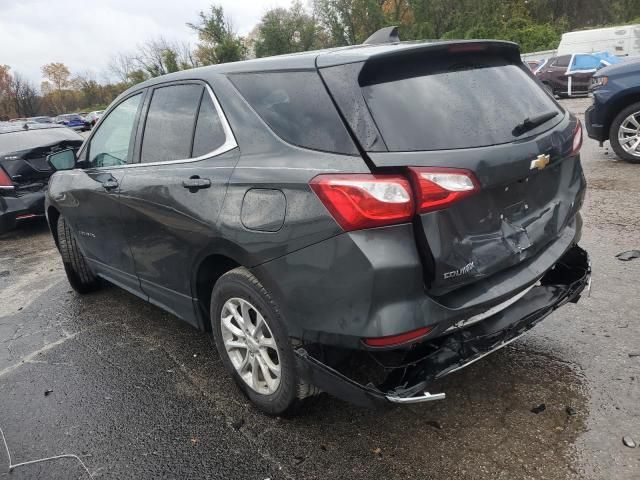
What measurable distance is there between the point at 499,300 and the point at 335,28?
168 ft

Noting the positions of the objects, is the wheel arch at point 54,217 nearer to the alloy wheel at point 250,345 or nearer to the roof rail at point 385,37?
the alloy wheel at point 250,345

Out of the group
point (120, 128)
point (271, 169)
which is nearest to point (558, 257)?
point (271, 169)

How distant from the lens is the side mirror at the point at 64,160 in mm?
4125

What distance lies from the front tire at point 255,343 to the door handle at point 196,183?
0.47 metres

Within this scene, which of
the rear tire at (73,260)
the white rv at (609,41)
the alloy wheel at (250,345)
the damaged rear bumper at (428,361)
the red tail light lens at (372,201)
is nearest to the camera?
the red tail light lens at (372,201)

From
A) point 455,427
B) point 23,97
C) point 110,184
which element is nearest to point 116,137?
point 110,184

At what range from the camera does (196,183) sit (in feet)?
8.69

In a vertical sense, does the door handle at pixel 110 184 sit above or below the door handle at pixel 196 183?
below

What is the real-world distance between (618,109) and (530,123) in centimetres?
565

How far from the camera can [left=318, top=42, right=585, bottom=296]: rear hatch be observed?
2010mm

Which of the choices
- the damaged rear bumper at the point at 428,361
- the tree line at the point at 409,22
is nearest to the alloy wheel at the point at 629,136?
the damaged rear bumper at the point at 428,361

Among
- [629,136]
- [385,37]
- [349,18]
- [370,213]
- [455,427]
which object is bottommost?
[455,427]

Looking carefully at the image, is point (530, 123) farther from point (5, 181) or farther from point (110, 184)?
point (5, 181)

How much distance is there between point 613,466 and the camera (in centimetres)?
211
